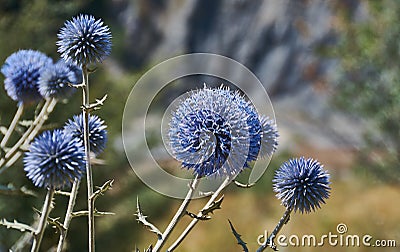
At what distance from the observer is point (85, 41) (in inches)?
44.0

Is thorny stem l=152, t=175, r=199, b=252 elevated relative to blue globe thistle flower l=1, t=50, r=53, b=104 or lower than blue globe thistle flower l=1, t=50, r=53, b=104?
lower

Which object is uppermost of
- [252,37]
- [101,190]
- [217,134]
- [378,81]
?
[252,37]

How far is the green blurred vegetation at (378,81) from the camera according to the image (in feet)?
13.8

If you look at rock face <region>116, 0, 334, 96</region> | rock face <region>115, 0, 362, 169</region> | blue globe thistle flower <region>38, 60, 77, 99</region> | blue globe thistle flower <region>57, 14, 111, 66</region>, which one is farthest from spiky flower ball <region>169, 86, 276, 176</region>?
rock face <region>116, 0, 334, 96</region>

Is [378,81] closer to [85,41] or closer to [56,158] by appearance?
[85,41]

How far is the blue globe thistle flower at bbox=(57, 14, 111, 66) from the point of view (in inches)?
43.4

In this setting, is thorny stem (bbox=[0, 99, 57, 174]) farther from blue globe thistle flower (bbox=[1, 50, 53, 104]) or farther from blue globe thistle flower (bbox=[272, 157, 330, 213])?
blue globe thistle flower (bbox=[272, 157, 330, 213])

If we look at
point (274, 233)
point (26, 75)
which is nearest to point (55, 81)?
point (26, 75)

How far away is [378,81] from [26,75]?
3.52 metres

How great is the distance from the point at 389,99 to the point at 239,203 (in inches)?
92.8

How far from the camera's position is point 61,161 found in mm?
920

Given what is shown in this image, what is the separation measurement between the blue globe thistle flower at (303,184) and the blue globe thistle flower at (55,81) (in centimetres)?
52

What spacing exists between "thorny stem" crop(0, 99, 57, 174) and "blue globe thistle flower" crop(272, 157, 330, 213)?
0.54 meters

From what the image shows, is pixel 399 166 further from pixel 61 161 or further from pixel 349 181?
pixel 61 161
